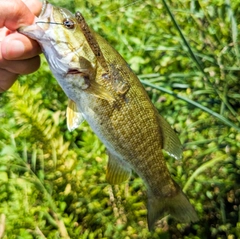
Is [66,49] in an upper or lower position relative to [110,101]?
upper

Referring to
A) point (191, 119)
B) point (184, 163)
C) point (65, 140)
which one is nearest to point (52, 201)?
point (65, 140)

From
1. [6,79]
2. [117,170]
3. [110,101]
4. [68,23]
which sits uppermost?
[68,23]

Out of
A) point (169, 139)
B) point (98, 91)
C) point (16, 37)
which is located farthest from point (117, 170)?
point (16, 37)

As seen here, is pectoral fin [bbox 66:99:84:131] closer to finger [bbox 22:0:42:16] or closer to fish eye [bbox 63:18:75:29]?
fish eye [bbox 63:18:75:29]

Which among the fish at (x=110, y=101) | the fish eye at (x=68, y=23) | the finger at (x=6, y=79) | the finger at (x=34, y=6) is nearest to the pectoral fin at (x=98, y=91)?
the fish at (x=110, y=101)

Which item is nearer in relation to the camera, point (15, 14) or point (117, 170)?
point (15, 14)

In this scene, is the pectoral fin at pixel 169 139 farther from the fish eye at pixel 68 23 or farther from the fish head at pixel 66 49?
the fish eye at pixel 68 23

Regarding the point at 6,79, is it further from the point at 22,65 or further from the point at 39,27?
the point at 39,27

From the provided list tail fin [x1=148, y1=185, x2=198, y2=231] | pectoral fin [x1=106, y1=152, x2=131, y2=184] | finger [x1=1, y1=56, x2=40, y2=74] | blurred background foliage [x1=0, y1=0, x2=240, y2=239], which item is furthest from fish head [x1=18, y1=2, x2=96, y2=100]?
tail fin [x1=148, y1=185, x2=198, y2=231]
